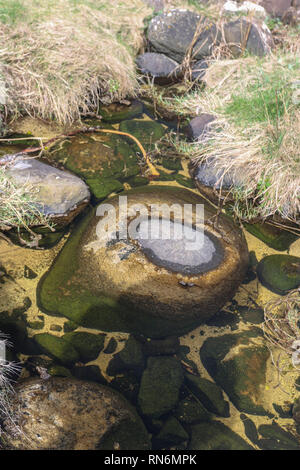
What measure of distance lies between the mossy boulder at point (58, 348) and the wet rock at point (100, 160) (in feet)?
5.52

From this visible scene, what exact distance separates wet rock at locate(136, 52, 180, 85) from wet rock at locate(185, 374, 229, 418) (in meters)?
4.68

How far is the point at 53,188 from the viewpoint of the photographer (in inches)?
148

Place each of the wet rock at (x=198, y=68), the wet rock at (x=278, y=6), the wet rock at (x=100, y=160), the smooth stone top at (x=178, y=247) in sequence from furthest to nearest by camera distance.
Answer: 1. the wet rock at (x=278, y=6)
2. the wet rock at (x=198, y=68)
3. the wet rock at (x=100, y=160)
4. the smooth stone top at (x=178, y=247)

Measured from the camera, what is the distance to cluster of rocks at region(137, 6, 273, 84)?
224 inches

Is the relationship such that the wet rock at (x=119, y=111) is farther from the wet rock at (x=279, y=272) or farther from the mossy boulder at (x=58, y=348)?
the mossy boulder at (x=58, y=348)

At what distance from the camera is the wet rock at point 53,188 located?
3.67 metres

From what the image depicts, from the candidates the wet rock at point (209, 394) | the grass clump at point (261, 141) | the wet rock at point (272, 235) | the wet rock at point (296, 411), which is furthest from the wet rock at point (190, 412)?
the grass clump at point (261, 141)

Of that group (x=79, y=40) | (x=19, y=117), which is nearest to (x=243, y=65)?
(x=79, y=40)

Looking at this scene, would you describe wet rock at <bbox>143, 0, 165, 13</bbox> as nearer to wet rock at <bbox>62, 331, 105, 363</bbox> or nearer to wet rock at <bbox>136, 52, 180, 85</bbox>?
wet rock at <bbox>136, 52, 180, 85</bbox>

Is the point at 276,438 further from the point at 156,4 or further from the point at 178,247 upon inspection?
the point at 156,4

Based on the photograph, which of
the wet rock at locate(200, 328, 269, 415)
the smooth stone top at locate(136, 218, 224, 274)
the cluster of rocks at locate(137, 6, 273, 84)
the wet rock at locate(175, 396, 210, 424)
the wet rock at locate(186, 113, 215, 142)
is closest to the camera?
the wet rock at locate(175, 396, 210, 424)

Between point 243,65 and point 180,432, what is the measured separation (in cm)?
466

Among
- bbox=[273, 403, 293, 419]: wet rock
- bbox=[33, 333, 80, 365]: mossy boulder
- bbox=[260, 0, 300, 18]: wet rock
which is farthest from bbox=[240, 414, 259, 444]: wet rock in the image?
bbox=[260, 0, 300, 18]: wet rock

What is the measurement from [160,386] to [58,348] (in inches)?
34.3
